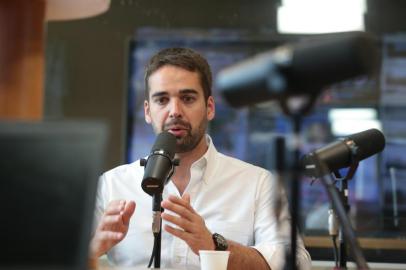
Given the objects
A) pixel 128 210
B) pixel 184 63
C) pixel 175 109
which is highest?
pixel 184 63

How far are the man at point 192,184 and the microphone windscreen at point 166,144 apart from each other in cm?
29

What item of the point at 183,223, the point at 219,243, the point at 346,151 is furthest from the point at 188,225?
the point at 346,151

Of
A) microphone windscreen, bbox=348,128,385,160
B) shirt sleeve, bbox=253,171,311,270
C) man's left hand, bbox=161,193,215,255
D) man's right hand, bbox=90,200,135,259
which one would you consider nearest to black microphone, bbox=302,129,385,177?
microphone windscreen, bbox=348,128,385,160

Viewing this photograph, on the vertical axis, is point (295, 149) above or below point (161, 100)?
below

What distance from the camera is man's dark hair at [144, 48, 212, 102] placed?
6.27 feet

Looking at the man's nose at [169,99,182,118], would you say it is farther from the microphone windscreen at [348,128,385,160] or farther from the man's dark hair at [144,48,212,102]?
the microphone windscreen at [348,128,385,160]

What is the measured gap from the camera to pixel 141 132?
3131mm

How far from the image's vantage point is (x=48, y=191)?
630 mm

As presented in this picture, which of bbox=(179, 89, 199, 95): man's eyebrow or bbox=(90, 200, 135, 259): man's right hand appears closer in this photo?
bbox=(90, 200, 135, 259): man's right hand

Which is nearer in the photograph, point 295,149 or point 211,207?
point 295,149

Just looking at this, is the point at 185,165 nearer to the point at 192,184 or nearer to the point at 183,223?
the point at 192,184

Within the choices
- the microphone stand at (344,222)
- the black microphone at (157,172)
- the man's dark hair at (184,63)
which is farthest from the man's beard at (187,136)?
the microphone stand at (344,222)

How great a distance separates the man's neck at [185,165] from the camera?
75.7 inches

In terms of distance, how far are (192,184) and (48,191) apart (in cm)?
128
